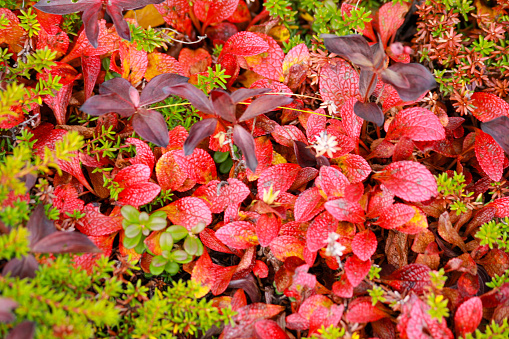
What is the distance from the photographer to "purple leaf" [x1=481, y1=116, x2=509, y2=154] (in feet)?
5.10

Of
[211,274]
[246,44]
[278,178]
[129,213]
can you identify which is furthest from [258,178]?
[246,44]

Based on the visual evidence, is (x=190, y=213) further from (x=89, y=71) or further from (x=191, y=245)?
(x=89, y=71)

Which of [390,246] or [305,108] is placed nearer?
[390,246]

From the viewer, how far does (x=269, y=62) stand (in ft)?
6.35

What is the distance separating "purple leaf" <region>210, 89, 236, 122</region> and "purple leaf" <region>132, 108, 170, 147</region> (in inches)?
9.1

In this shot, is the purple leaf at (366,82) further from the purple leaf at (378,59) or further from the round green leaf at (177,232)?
the round green leaf at (177,232)

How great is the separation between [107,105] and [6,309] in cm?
80

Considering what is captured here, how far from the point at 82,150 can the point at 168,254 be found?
0.63m

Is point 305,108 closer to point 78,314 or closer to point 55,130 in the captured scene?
point 55,130

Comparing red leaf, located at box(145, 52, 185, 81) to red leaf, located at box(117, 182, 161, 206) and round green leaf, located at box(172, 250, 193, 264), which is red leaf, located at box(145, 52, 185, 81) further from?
round green leaf, located at box(172, 250, 193, 264)

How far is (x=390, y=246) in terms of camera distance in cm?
168

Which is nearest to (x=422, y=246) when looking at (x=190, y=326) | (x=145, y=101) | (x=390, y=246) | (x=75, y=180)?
(x=390, y=246)

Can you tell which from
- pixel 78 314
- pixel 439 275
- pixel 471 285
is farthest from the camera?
pixel 471 285

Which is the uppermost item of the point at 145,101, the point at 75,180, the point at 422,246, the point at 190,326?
the point at 145,101
